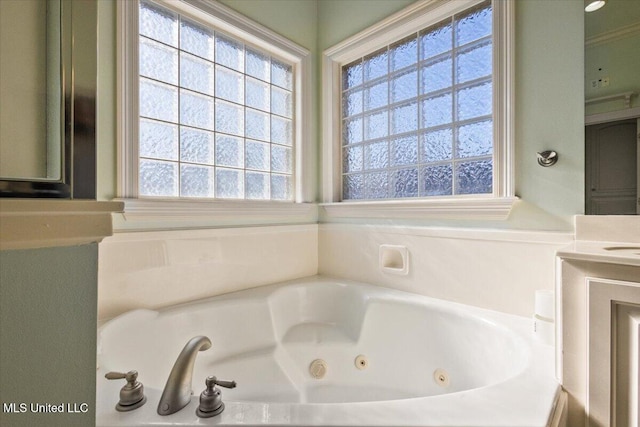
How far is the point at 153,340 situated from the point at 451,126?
5.64 ft

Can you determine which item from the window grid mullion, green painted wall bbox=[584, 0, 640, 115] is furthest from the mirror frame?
the window grid mullion

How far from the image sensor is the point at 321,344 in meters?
1.66

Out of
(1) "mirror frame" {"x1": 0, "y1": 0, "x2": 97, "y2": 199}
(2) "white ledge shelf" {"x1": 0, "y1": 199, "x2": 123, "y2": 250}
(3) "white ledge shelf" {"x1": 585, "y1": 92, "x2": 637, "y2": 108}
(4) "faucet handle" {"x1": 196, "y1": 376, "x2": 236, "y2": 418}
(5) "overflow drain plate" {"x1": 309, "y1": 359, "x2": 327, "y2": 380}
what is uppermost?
(3) "white ledge shelf" {"x1": 585, "y1": 92, "x2": 637, "y2": 108}

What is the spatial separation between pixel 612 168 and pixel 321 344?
146cm

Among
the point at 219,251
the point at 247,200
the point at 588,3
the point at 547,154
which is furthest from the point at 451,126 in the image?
the point at 219,251

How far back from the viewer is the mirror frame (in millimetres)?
401

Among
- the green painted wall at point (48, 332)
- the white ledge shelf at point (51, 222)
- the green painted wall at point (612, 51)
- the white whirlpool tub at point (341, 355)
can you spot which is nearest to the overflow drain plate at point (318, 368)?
the white whirlpool tub at point (341, 355)

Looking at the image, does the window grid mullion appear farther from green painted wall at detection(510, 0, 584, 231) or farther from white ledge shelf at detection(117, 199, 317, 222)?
green painted wall at detection(510, 0, 584, 231)

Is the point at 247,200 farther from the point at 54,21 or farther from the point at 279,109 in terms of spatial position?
the point at 54,21

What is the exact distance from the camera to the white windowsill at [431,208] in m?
1.41

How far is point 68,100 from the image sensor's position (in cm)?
40

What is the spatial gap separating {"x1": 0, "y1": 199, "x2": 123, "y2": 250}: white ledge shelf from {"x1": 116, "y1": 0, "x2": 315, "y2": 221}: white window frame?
1052 mm

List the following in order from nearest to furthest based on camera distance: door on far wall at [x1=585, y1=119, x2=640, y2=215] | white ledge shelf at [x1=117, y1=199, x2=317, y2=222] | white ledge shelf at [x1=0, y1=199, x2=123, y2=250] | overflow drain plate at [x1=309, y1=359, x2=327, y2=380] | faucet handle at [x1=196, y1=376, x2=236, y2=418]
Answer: white ledge shelf at [x1=0, y1=199, x2=123, y2=250]
faucet handle at [x1=196, y1=376, x2=236, y2=418]
door on far wall at [x1=585, y1=119, x2=640, y2=215]
white ledge shelf at [x1=117, y1=199, x2=317, y2=222]
overflow drain plate at [x1=309, y1=359, x2=327, y2=380]

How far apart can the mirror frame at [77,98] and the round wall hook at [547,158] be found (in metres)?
1.49
